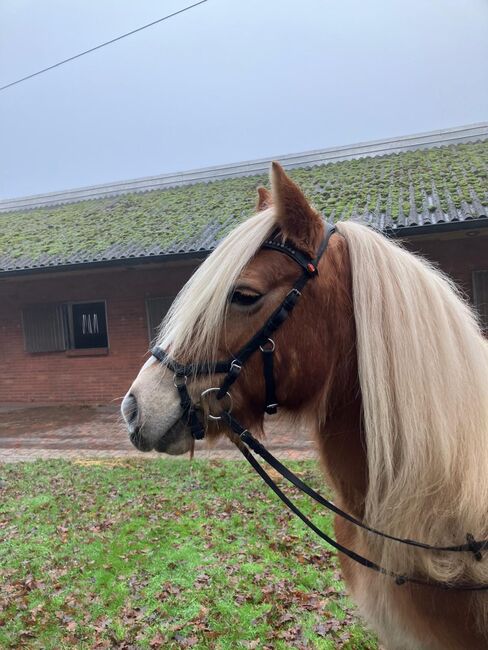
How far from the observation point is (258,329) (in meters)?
1.33

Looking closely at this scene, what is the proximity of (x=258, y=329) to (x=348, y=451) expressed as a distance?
1.52ft

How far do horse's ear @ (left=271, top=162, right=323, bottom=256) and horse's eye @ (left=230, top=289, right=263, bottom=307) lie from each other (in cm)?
19

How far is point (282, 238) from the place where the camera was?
137 cm

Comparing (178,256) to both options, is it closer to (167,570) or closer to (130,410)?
(167,570)

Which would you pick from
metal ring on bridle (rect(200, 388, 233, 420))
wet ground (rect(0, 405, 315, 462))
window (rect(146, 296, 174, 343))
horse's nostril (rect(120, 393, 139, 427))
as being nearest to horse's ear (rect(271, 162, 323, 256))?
metal ring on bridle (rect(200, 388, 233, 420))

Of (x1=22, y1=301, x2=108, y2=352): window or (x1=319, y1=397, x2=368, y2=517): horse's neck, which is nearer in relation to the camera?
(x1=319, y1=397, x2=368, y2=517): horse's neck

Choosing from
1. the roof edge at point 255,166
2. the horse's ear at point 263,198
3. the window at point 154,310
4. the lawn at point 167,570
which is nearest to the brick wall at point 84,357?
the window at point 154,310

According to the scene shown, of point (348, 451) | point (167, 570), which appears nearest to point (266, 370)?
point (348, 451)

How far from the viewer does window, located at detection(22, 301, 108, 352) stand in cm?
1134

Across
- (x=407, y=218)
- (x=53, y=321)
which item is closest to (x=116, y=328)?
(x=53, y=321)

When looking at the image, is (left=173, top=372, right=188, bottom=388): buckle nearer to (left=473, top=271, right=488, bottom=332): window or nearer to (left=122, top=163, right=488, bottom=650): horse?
(left=122, top=163, right=488, bottom=650): horse

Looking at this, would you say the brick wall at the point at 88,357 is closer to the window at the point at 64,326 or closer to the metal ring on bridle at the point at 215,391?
the window at the point at 64,326

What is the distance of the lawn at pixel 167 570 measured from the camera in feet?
9.61

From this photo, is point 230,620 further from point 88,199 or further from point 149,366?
point 88,199
